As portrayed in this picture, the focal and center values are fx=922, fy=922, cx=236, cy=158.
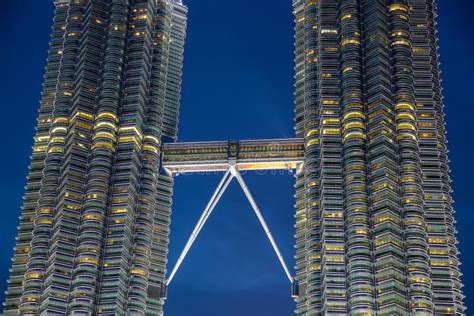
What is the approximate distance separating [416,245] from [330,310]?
20351mm

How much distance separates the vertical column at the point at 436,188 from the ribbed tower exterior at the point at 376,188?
8.2 inches

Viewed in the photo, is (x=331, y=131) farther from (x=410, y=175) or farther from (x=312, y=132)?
(x=410, y=175)

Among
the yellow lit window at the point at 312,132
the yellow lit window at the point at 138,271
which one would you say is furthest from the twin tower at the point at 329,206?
the yellow lit window at the point at 312,132

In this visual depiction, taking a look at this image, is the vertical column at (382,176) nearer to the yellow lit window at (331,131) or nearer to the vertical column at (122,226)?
the yellow lit window at (331,131)

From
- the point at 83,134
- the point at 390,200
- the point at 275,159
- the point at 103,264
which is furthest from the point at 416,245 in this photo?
the point at 83,134

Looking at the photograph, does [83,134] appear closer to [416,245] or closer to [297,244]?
[297,244]

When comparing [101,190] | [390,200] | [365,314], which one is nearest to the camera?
[365,314]

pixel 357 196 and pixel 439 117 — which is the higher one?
pixel 439 117

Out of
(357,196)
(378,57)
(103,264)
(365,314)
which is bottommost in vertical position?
(365,314)

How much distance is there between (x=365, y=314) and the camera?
166 meters

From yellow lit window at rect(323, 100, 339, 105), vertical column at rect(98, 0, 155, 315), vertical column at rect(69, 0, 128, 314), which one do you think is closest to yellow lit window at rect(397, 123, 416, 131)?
yellow lit window at rect(323, 100, 339, 105)

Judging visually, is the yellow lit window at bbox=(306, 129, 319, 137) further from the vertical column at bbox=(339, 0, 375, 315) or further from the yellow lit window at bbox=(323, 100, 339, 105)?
the vertical column at bbox=(339, 0, 375, 315)

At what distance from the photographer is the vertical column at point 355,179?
556 feet

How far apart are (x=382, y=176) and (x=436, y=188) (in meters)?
11.8
